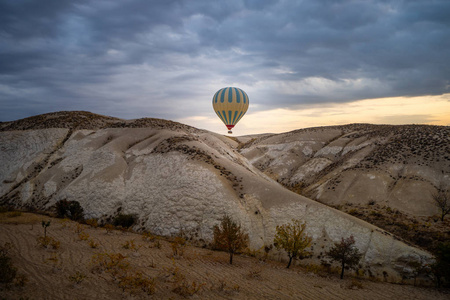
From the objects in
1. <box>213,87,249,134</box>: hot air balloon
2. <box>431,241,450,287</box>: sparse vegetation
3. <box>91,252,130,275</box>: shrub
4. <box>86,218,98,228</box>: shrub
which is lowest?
<box>431,241,450,287</box>: sparse vegetation

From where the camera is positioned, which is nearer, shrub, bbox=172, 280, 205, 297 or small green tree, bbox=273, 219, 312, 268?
shrub, bbox=172, 280, 205, 297

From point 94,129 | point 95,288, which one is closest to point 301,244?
point 95,288

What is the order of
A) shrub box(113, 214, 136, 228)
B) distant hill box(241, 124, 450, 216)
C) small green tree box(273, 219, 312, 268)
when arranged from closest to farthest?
small green tree box(273, 219, 312, 268) → shrub box(113, 214, 136, 228) → distant hill box(241, 124, 450, 216)

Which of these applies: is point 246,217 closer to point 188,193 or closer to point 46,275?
point 188,193

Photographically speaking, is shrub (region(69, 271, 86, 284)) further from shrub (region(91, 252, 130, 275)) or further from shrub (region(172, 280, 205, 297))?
shrub (region(172, 280, 205, 297))

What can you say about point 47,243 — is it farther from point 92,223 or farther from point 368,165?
point 368,165

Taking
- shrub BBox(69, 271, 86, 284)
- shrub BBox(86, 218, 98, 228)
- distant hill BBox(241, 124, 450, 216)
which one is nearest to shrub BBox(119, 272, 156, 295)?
shrub BBox(69, 271, 86, 284)
